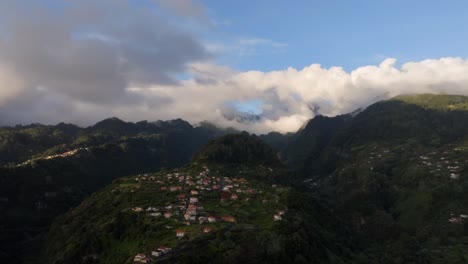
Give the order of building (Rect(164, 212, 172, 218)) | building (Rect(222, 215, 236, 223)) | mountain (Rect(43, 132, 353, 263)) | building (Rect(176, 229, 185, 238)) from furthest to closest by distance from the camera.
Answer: building (Rect(164, 212, 172, 218)) < building (Rect(222, 215, 236, 223)) < building (Rect(176, 229, 185, 238)) < mountain (Rect(43, 132, 353, 263))

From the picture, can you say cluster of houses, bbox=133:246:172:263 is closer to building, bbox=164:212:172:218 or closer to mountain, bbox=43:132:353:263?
mountain, bbox=43:132:353:263

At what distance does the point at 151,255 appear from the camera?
458 ft

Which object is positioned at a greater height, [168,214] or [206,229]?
[168,214]

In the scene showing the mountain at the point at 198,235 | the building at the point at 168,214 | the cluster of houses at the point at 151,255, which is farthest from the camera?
the building at the point at 168,214

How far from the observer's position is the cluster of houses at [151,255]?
447ft

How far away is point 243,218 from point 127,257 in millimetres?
51300

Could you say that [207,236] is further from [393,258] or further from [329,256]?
[393,258]

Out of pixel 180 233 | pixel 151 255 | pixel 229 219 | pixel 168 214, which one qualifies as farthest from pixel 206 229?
pixel 151 255

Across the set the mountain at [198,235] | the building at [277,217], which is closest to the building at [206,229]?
the mountain at [198,235]

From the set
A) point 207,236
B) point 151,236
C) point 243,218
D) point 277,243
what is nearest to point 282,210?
point 243,218

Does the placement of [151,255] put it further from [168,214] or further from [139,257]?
[168,214]

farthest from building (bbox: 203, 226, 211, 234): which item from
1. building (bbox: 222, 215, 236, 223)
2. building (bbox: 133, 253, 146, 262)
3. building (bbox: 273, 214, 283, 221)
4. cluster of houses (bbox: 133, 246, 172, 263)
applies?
building (bbox: 273, 214, 283, 221)

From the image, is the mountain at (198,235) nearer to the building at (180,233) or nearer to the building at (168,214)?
the building at (180,233)

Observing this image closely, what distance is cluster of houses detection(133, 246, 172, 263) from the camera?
13638 cm
